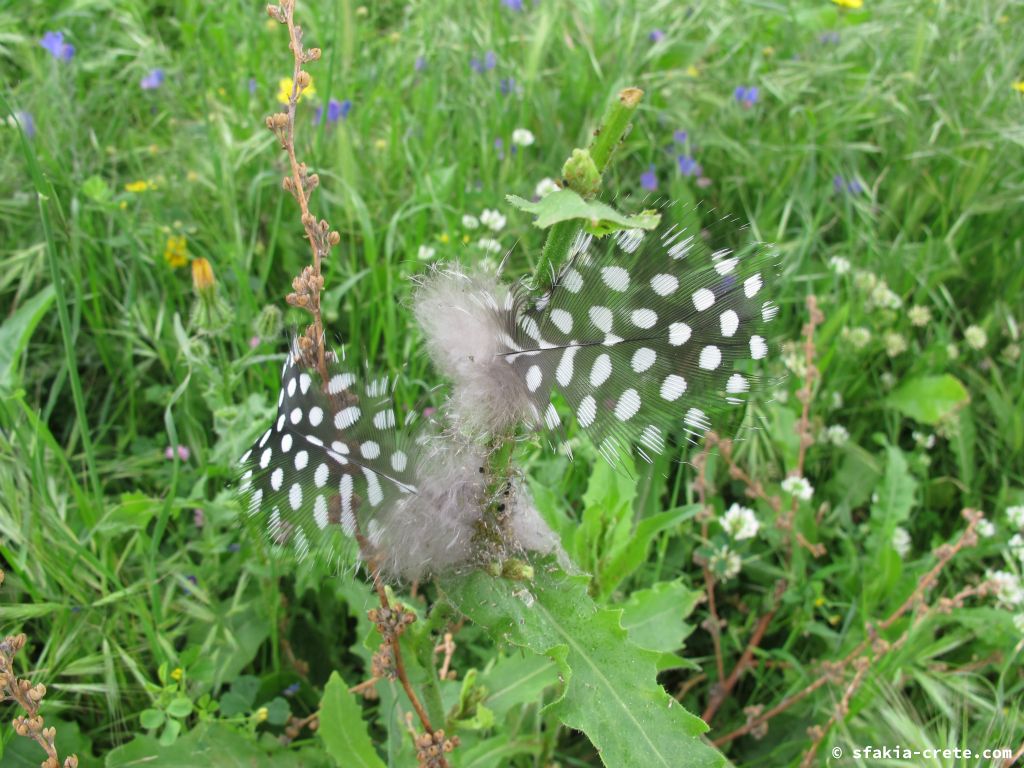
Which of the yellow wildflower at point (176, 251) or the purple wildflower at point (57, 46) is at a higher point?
the purple wildflower at point (57, 46)

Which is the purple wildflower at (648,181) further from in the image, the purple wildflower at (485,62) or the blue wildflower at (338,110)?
the blue wildflower at (338,110)

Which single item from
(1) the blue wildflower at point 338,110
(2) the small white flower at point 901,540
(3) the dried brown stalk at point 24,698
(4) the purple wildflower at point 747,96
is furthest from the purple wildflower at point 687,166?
(3) the dried brown stalk at point 24,698

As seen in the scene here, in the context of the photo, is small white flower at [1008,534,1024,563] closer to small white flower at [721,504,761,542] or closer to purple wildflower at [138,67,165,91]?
small white flower at [721,504,761,542]

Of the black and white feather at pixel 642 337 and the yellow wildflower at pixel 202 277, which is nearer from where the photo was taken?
the black and white feather at pixel 642 337

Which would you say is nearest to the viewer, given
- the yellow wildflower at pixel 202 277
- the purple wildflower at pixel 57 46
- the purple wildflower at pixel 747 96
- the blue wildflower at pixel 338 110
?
the yellow wildflower at pixel 202 277

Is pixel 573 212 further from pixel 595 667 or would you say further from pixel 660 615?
pixel 660 615

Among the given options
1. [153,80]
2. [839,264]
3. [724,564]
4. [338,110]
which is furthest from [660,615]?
[153,80]

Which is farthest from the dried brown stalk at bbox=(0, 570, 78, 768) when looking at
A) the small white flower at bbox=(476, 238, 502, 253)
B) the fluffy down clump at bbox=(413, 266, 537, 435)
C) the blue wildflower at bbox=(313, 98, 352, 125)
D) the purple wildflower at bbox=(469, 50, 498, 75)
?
the purple wildflower at bbox=(469, 50, 498, 75)
